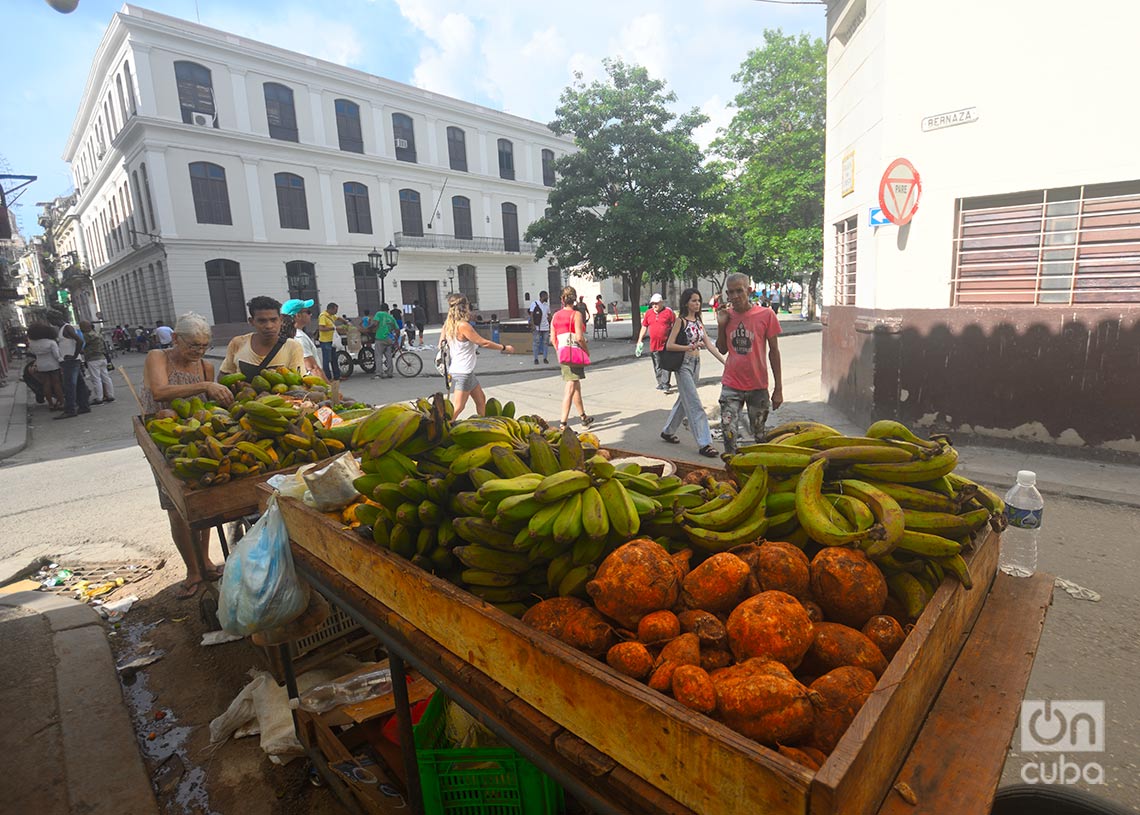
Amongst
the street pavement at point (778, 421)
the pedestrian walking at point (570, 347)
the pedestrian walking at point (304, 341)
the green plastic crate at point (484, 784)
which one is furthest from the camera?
the pedestrian walking at point (570, 347)

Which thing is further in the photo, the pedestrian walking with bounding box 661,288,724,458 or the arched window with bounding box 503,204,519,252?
the arched window with bounding box 503,204,519,252

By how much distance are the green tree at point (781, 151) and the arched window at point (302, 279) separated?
76.3 ft

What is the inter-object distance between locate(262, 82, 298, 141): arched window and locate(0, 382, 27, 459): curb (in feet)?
72.0

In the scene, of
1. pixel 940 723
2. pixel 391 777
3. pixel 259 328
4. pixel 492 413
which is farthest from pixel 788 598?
pixel 259 328

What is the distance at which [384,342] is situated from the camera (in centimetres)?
1598

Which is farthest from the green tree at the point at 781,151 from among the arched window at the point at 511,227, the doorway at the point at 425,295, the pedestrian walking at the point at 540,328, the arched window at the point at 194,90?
the arched window at the point at 194,90

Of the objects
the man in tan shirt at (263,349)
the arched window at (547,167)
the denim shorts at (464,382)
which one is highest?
the arched window at (547,167)

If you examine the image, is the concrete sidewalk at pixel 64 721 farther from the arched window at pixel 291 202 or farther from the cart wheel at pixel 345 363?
the arched window at pixel 291 202

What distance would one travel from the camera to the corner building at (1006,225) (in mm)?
5777

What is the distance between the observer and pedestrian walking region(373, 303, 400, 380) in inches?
619

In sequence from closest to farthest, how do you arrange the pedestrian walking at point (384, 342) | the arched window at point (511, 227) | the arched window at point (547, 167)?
the pedestrian walking at point (384, 342) → the arched window at point (511, 227) → the arched window at point (547, 167)

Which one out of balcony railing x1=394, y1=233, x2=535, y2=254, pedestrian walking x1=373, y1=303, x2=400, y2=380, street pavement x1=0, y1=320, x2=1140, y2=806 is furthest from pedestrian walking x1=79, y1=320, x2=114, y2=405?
balcony railing x1=394, y1=233, x2=535, y2=254

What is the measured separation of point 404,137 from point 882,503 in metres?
41.9

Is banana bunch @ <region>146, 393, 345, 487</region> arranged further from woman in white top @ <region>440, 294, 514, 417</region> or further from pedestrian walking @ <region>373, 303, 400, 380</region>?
pedestrian walking @ <region>373, 303, 400, 380</region>
